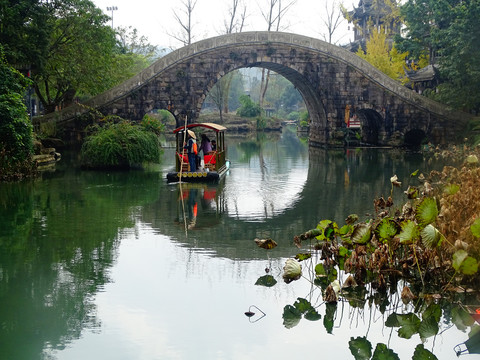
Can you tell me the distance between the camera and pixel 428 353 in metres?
5.96

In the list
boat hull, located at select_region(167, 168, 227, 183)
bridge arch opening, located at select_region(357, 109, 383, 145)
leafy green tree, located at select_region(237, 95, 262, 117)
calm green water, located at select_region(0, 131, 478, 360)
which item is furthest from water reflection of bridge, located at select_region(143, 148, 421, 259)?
leafy green tree, located at select_region(237, 95, 262, 117)

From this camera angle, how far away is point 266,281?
7828 mm

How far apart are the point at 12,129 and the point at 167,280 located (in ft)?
33.4

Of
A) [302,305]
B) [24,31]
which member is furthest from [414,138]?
[302,305]

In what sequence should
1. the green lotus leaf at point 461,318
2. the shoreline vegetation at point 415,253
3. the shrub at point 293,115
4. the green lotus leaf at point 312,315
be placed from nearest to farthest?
1. the green lotus leaf at point 461,318
2. the green lotus leaf at point 312,315
3. the shoreline vegetation at point 415,253
4. the shrub at point 293,115

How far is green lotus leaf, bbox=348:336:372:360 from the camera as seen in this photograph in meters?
5.87

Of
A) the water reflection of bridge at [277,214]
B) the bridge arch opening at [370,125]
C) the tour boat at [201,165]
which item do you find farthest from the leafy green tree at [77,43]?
the bridge arch opening at [370,125]

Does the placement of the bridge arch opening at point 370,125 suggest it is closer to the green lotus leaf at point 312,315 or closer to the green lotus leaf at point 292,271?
the green lotus leaf at point 292,271

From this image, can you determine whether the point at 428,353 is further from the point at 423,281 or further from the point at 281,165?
the point at 281,165

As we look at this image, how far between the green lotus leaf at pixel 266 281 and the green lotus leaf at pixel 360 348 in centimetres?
169

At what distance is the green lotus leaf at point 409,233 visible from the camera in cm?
720

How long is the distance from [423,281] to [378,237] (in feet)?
2.46

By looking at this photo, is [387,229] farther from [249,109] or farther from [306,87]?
[249,109]

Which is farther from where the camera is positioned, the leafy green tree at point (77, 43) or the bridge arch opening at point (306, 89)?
the bridge arch opening at point (306, 89)
